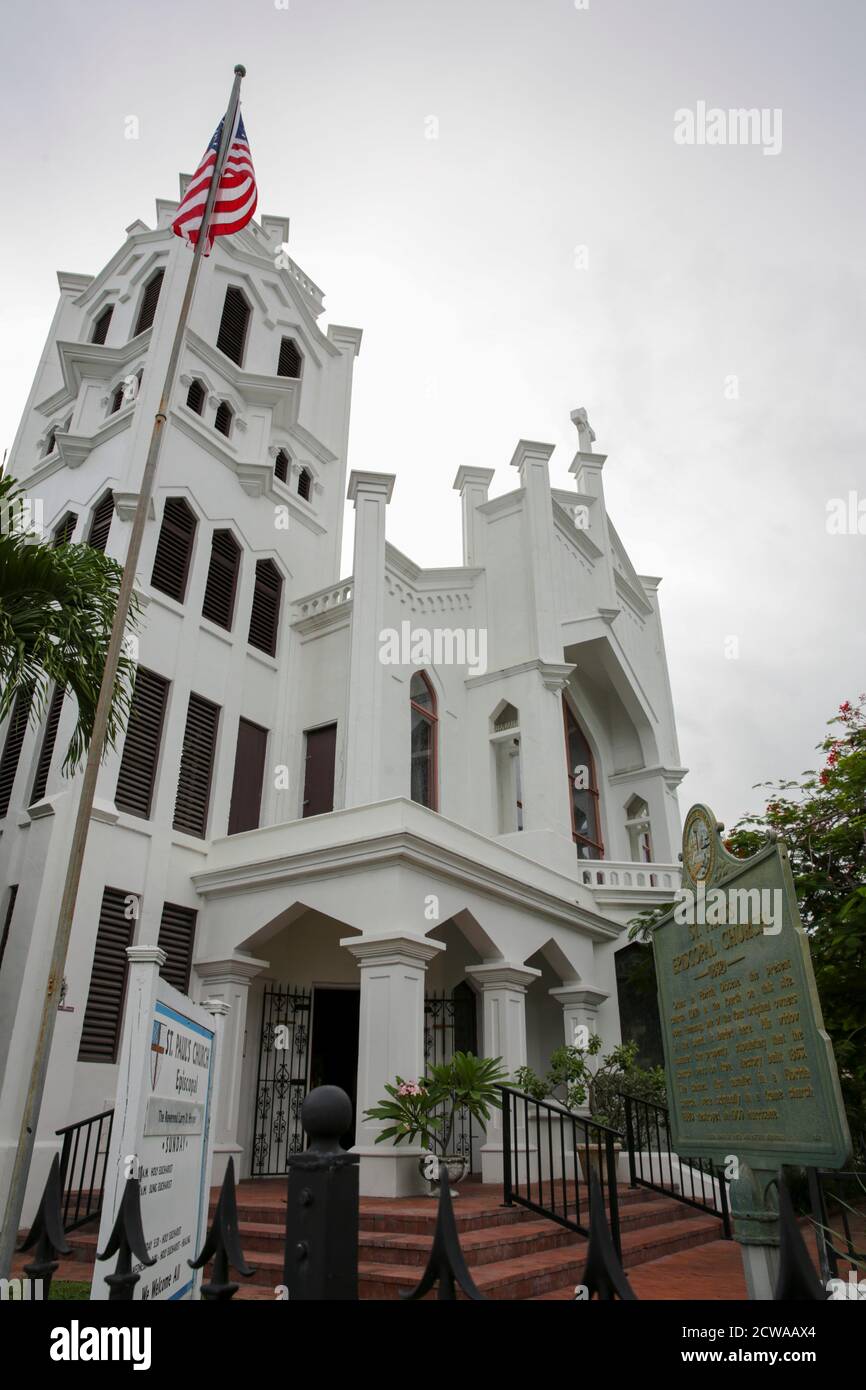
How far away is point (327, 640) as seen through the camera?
651 inches

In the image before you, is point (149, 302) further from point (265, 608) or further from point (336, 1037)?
point (336, 1037)

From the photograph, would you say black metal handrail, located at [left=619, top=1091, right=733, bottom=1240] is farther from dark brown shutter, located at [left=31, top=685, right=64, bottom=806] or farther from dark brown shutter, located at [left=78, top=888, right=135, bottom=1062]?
dark brown shutter, located at [left=31, top=685, right=64, bottom=806]

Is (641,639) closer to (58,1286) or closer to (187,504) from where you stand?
(187,504)

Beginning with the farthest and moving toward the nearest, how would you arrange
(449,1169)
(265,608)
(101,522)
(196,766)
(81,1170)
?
(265,608)
(101,522)
(196,766)
(81,1170)
(449,1169)

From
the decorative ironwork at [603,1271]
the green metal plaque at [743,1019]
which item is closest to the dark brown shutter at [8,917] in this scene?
the green metal plaque at [743,1019]

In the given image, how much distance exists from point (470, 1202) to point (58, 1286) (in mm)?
3870

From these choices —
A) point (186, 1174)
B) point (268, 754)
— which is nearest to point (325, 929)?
point (268, 754)

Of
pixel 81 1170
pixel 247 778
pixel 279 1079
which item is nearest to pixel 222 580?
pixel 247 778

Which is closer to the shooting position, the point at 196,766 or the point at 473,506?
the point at 196,766

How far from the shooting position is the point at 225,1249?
101 inches

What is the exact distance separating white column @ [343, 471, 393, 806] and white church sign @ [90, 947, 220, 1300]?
850 cm

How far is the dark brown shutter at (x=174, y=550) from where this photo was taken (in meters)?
14.6

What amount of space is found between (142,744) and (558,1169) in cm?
847

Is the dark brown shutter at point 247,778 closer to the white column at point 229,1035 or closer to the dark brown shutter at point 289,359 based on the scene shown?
the white column at point 229,1035
